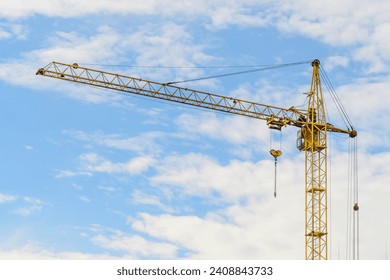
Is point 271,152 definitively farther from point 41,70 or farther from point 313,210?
point 41,70

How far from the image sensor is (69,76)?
104 m

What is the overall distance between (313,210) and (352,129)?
16.5 metres

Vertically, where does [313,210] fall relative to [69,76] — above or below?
below

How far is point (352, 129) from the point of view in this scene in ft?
350
